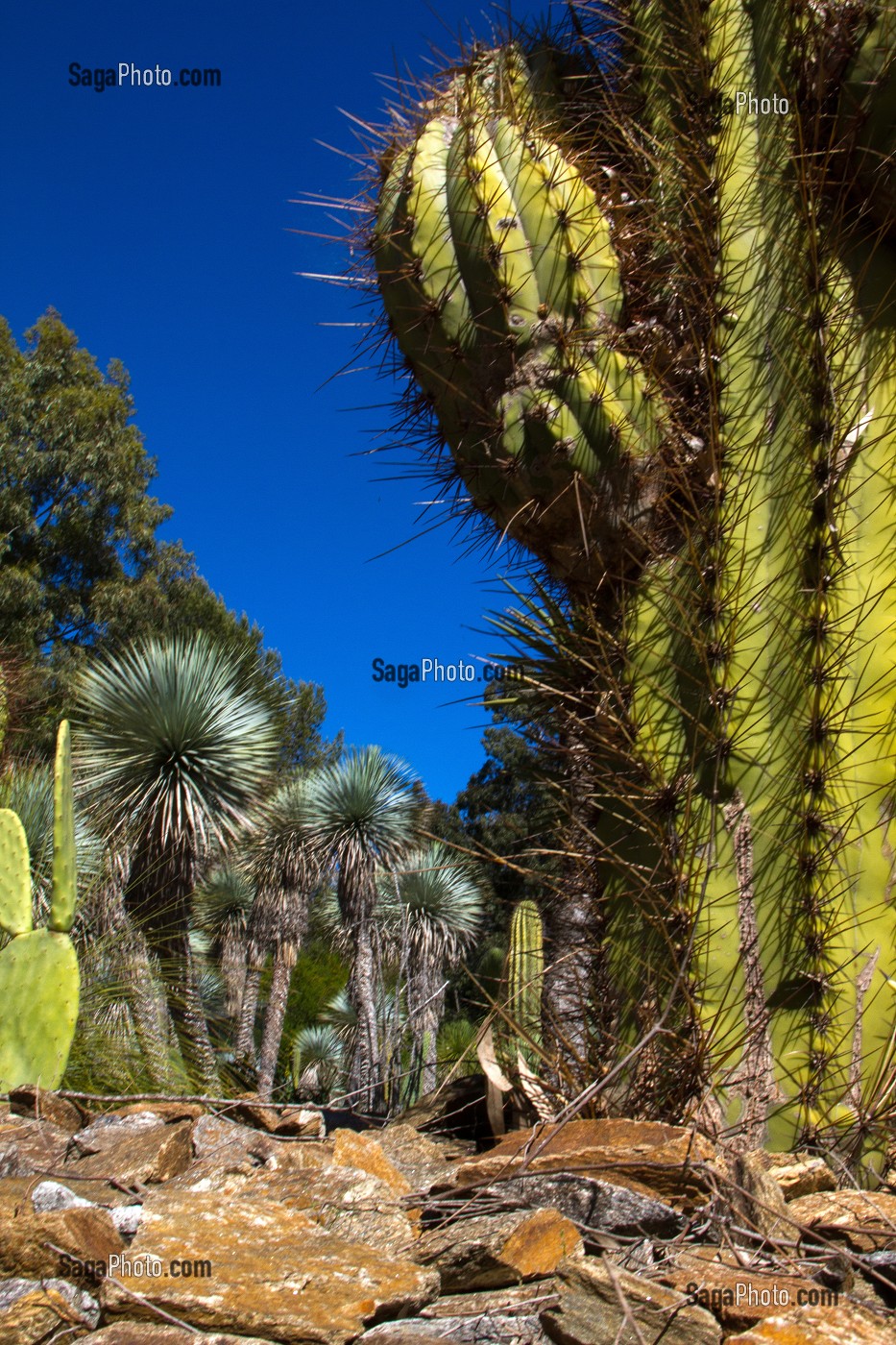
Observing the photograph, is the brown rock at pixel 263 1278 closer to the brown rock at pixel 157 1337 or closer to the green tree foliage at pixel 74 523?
the brown rock at pixel 157 1337

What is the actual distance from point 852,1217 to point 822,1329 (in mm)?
556

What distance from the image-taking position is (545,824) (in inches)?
126

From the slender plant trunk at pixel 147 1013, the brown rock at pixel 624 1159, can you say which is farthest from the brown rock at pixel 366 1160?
the slender plant trunk at pixel 147 1013

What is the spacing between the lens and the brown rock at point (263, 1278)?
1.41 metres

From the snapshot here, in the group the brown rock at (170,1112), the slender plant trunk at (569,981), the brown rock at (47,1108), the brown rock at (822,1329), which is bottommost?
the brown rock at (822,1329)

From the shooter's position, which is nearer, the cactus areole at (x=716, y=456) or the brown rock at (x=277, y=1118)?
the cactus areole at (x=716, y=456)

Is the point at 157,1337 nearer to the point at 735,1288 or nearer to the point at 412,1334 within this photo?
the point at 412,1334

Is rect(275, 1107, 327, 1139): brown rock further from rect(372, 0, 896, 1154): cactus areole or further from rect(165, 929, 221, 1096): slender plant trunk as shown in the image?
rect(165, 929, 221, 1096): slender plant trunk

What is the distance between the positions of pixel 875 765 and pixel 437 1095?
1624 mm

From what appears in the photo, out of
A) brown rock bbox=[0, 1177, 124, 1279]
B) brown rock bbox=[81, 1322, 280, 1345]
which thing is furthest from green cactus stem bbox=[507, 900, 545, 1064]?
brown rock bbox=[81, 1322, 280, 1345]

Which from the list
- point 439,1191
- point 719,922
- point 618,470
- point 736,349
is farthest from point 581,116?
point 439,1191

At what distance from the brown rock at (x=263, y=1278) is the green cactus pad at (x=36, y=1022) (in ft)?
4.44

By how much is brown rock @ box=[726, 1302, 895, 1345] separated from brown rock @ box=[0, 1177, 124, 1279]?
34.8 inches

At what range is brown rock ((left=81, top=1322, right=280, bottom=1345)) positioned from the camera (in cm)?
135
